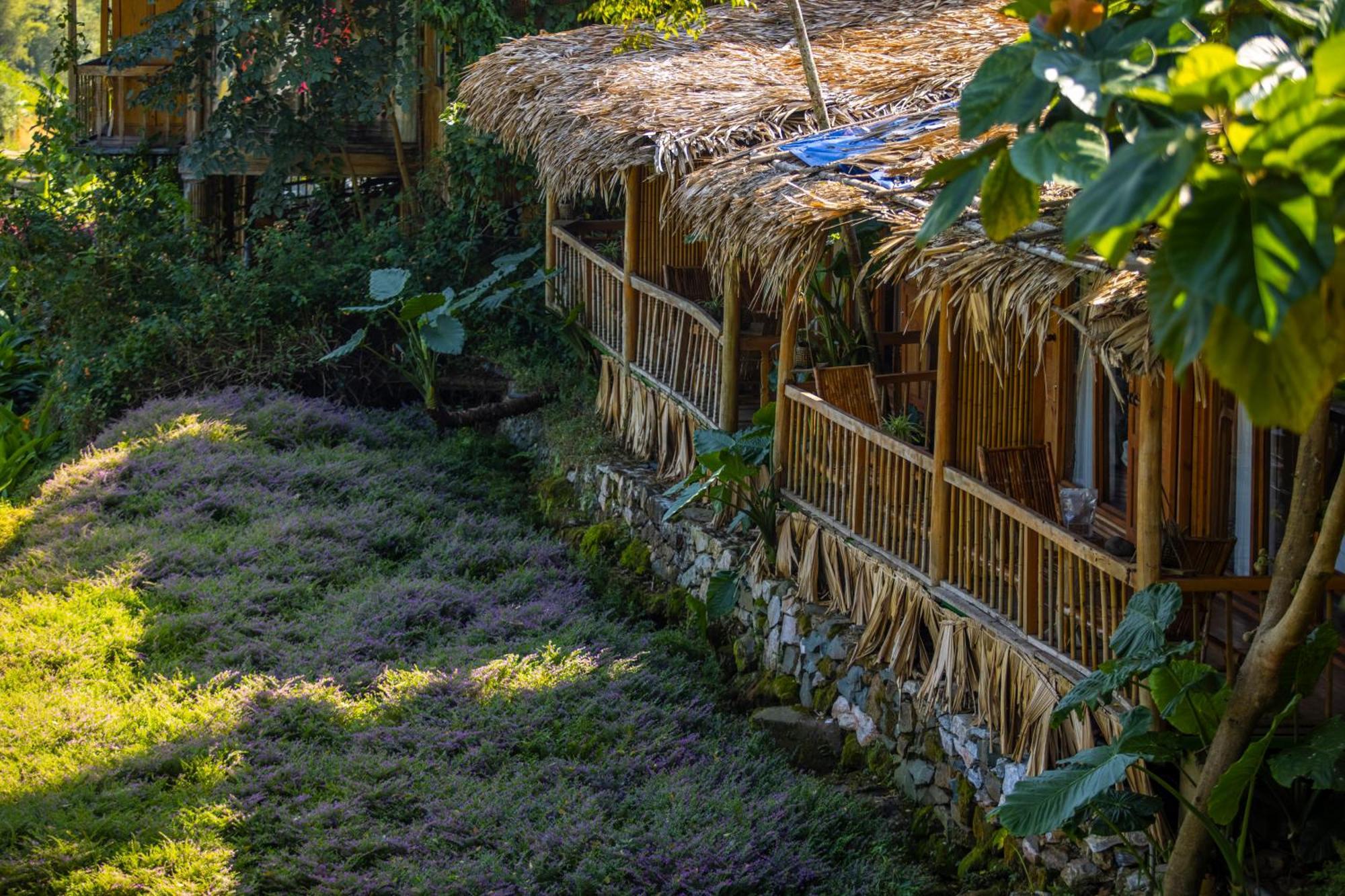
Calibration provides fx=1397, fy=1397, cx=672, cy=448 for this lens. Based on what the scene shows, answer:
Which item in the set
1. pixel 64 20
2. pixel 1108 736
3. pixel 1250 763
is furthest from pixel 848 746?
pixel 64 20

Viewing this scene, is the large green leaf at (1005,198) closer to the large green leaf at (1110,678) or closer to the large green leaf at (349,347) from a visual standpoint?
the large green leaf at (1110,678)

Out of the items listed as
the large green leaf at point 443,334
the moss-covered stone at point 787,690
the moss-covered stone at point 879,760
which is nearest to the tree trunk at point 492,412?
the large green leaf at point 443,334

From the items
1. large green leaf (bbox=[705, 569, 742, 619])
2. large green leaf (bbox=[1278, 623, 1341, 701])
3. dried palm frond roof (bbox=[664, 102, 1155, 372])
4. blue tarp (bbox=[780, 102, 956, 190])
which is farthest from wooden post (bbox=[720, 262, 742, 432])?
large green leaf (bbox=[1278, 623, 1341, 701])

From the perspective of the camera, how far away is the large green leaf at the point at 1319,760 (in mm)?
4281

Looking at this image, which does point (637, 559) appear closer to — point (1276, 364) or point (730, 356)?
point (730, 356)

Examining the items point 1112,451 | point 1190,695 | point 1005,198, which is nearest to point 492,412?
point 1112,451

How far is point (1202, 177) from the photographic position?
7.41ft

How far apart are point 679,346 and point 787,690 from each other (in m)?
2.89

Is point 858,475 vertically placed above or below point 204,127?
below

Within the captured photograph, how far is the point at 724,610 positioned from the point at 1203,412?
3.00 m

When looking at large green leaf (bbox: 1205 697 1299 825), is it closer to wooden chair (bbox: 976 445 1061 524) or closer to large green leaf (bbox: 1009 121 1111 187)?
wooden chair (bbox: 976 445 1061 524)

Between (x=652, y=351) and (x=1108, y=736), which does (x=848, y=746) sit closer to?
(x=1108, y=736)

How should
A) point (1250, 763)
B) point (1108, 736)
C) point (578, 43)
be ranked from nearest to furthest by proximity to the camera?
point (1250, 763) < point (1108, 736) < point (578, 43)

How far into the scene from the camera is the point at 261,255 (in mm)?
13414
